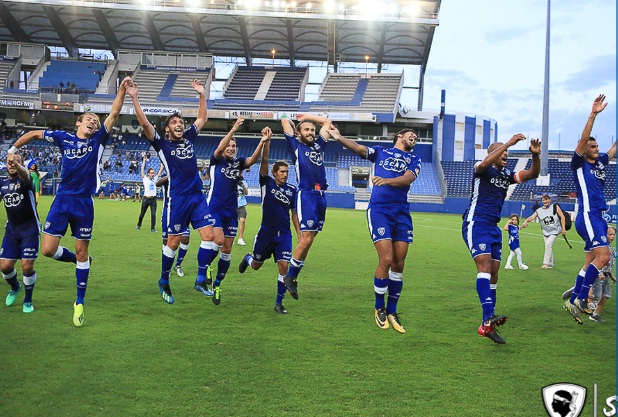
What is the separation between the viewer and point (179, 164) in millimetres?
8578

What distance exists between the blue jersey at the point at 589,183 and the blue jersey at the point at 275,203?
409 cm

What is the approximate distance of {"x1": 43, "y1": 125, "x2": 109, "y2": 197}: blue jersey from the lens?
759 centimetres

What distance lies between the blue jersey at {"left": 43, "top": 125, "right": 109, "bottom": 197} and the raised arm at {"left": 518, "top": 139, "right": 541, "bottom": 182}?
5.37m

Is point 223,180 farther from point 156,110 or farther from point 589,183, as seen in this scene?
point 156,110

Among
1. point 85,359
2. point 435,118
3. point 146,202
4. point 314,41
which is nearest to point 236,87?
point 314,41

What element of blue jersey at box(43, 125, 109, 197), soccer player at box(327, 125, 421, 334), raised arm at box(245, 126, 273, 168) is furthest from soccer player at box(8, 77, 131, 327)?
soccer player at box(327, 125, 421, 334)

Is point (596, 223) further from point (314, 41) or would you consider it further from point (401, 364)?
point (314, 41)

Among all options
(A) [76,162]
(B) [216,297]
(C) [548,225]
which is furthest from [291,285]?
(C) [548,225]

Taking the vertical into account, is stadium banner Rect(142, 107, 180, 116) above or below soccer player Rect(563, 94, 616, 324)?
above

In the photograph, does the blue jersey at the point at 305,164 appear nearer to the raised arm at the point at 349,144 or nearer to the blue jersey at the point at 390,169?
the raised arm at the point at 349,144

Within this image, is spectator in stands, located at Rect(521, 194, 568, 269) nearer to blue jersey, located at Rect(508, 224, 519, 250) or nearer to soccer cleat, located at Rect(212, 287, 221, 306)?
blue jersey, located at Rect(508, 224, 519, 250)

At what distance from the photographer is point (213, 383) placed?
5176 mm

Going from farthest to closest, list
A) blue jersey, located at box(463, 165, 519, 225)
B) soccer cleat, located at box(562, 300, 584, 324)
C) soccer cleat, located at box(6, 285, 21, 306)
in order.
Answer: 1. soccer cleat, located at box(562, 300, 584, 324)
2. soccer cleat, located at box(6, 285, 21, 306)
3. blue jersey, located at box(463, 165, 519, 225)

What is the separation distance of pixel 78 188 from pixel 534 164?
18.6 ft
